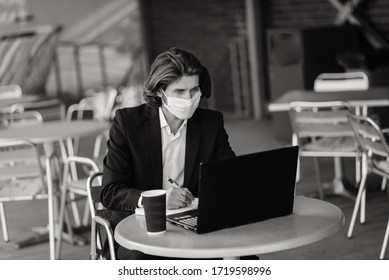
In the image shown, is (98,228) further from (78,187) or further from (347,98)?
(347,98)

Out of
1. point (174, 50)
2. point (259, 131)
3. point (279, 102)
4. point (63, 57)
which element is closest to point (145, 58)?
point (63, 57)

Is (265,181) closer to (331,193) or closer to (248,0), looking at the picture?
(331,193)

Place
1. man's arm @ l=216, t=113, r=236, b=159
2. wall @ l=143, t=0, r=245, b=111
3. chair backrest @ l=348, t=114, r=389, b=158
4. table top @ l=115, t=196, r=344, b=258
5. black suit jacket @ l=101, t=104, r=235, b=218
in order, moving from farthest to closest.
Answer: wall @ l=143, t=0, r=245, b=111 → chair backrest @ l=348, t=114, r=389, b=158 → man's arm @ l=216, t=113, r=236, b=159 → black suit jacket @ l=101, t=104, r=235, b=218 → table top @ l=115, t=196, r=344, b=258

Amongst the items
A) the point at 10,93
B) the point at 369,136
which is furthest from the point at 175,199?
the point at 10,93

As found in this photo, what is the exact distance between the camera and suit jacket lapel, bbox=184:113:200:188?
2896mm

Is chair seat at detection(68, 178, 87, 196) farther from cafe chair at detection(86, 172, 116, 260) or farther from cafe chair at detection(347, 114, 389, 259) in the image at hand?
cafe chair at detection(347, 114, 389, 259)

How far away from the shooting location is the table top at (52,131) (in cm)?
465

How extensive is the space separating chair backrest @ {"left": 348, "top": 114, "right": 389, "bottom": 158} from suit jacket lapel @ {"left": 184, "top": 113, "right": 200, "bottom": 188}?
1.36m

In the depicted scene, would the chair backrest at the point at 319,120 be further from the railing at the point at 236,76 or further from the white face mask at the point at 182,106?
the railing at the point at 236,76

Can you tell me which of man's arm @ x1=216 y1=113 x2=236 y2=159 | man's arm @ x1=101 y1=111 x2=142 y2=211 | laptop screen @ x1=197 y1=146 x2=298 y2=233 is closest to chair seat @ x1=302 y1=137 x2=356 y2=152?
man's arm @ x1=216 y1=113 x2=236 y2=159

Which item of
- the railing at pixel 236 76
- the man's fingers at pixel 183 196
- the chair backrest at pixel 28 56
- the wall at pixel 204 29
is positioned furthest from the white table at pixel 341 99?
the chair backrest at pixel 28 56

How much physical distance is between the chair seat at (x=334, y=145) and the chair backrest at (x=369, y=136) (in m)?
0.35

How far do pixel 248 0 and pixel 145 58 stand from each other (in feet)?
8.38

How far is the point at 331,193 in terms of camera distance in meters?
5.51
